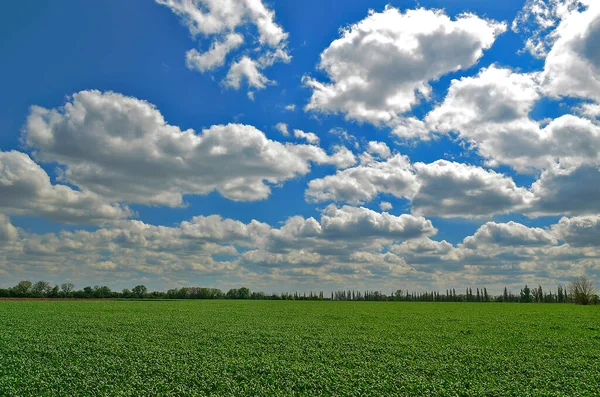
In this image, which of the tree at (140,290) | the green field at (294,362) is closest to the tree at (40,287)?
the tree at (140,290)

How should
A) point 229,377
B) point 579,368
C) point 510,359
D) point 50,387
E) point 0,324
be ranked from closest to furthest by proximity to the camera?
1. point 50,387
2. point 229,377
3. point 579,368
4. point 510,359
5. point 0,324

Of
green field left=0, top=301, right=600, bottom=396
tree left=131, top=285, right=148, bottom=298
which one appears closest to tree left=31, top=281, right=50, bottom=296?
tree left=131, top=285, right=148, bottom=298

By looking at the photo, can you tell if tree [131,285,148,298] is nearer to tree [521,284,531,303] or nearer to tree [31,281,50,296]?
tree [31,281,50,296]

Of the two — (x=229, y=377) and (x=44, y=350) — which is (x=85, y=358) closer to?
(x=44, y=350)

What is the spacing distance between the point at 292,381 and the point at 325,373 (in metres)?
2.19

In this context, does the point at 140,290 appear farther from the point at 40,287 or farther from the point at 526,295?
the point at 526,295

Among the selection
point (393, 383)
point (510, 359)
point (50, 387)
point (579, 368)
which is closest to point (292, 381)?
point (393, 383)

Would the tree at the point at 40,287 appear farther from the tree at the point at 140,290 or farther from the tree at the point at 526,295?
the tree at the point at 526,295

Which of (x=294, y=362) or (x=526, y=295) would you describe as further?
(x=526, y=295)

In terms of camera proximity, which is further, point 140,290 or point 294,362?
point 140,290

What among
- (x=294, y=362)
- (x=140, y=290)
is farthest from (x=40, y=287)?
(x=294, y=362)

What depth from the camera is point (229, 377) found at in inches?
788

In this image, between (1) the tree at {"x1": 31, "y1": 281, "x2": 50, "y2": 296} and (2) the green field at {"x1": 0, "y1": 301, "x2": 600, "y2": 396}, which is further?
(1) the tree at {"x1": 31, "y1": 281, "x2": 50, "y2": 296}

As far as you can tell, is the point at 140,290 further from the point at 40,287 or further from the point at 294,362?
the point at 294,362
